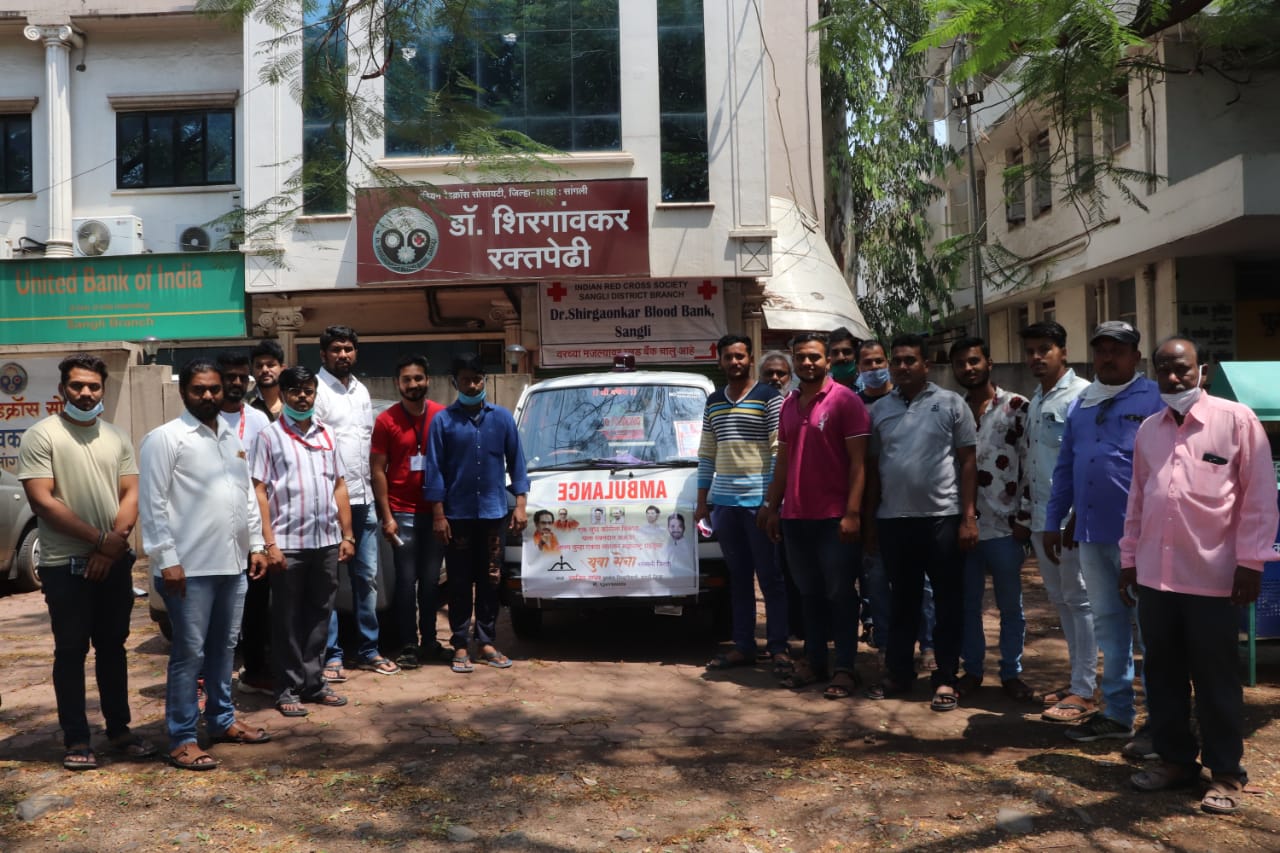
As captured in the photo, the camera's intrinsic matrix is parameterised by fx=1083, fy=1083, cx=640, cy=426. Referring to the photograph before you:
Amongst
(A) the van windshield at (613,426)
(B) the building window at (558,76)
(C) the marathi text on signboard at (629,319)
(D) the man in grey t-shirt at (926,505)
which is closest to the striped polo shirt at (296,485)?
(A) the van windshield at (613,426)

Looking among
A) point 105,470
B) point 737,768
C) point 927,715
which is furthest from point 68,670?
point 927,715

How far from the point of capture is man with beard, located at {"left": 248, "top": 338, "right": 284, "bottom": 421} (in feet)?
21.5

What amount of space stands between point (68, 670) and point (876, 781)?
370cm

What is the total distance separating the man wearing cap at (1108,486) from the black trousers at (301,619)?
3925mm

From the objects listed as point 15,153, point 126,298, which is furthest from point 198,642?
point 15,153

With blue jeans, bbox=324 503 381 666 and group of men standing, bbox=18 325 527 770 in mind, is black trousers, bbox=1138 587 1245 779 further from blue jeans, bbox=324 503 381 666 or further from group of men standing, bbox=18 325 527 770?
blue jeans, bbox=324 503 381 666

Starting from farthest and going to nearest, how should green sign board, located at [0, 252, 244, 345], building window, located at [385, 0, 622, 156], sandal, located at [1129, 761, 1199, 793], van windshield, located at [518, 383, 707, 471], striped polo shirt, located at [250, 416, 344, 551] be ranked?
green sign board, located at [0, 252, 244, 345], building window, located at [385, 0, 622, 156], van windshield, located at [518, 383, 707, 471], striped polo shirt, located at [250, 416, 344, 551], sandal, located at [1129, 761, 1199, 793]

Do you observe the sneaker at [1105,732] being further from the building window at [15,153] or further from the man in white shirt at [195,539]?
the building window at [15,153]

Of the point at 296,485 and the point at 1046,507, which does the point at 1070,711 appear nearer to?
the point at 1046,507

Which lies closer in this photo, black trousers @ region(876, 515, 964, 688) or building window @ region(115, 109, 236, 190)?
black trousers @ region(876, 515, 964, 688)

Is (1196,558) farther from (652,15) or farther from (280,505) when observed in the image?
(652,15)

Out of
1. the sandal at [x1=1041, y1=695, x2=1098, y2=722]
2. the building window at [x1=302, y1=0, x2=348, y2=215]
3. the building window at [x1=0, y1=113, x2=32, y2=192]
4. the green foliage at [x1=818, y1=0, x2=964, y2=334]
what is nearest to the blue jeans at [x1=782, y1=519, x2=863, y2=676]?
the sandal at [x1=1041, y1=695, x2=1098, y2=722]

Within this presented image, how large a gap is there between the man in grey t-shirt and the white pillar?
15.7m

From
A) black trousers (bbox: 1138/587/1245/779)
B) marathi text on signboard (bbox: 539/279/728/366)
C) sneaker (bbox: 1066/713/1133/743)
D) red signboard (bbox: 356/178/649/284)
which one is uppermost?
red signboard (bbox: 356/178/649/284)
